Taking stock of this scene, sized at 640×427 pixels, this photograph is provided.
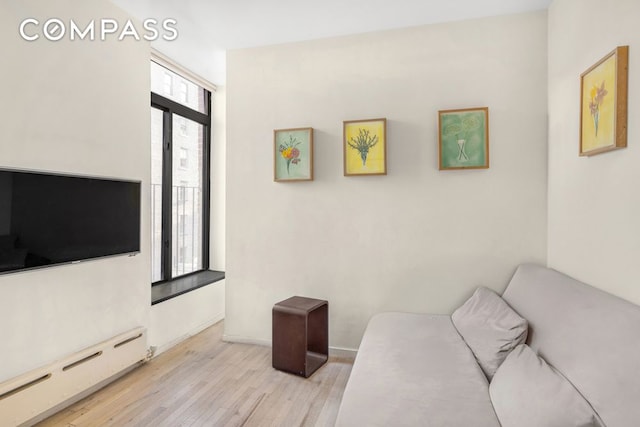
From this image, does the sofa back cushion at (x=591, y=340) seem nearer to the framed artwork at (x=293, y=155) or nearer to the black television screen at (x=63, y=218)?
the framed artwork at (x=293, y=155)

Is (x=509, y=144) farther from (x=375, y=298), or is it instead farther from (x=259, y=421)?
(x=259, y=421)

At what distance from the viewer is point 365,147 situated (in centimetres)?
289

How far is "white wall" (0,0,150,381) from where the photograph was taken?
1.96 m

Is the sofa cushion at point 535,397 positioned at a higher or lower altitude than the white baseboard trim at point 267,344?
higher

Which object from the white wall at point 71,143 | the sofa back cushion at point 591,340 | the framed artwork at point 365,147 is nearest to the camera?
the sofa back cushion at point 591,340

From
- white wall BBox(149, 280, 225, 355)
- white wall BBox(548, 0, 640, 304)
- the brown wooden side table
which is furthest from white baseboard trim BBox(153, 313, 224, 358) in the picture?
white wall BBox(548, 0, 640, 304)

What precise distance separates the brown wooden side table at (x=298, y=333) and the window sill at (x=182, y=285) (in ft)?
3.67

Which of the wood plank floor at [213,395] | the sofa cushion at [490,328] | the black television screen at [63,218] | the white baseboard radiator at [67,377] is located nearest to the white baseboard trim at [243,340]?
the wood plank floor at [213,395]

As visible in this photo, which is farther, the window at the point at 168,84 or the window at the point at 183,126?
the window at the point at 183,126

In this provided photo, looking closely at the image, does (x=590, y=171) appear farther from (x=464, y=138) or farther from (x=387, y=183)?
(x=387, y=183)

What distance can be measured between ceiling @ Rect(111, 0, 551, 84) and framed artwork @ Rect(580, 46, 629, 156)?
105cm

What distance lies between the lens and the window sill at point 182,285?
317 cm

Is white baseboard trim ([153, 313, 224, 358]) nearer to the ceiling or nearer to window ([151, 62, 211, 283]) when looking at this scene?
window ([151, 62, 211, 283])

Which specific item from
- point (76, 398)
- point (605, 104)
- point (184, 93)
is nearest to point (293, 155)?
point (184, 93)
